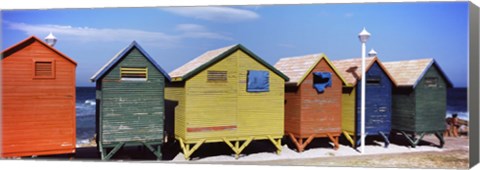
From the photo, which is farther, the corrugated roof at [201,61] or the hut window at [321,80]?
the hut window at [321,80]

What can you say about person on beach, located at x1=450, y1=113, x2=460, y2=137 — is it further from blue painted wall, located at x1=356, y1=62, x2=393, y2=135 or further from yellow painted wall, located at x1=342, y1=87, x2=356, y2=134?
yellow painted wall, located at x1=342, y1=87, x2=356, y2=134

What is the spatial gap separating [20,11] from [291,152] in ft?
50.1

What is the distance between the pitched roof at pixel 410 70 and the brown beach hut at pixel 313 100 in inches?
149

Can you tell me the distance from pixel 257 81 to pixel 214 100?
2.37 metres

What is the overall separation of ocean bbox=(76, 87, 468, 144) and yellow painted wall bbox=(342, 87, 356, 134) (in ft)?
16.3

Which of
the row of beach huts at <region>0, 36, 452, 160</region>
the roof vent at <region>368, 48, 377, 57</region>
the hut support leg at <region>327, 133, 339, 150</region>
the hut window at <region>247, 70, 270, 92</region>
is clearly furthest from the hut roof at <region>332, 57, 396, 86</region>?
the hut window at <region>247, 70, 270, 92</region>

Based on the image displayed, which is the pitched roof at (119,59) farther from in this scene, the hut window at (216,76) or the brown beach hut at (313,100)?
the brown beach hut at (313,100)

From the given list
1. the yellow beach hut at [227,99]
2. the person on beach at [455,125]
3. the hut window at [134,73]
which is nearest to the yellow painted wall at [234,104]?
the yellow beach hut at [227,99]

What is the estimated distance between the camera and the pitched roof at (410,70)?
23344mm

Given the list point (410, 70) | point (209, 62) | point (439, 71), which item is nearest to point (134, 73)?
point (209, 62)

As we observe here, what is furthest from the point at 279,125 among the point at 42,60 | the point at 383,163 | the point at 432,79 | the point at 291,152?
the point at 42,60

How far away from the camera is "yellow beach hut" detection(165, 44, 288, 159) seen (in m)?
20.2

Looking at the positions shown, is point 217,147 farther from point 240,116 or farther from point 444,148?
point 444,148

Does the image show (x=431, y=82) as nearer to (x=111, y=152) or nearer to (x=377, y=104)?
(x=377, y=104)
